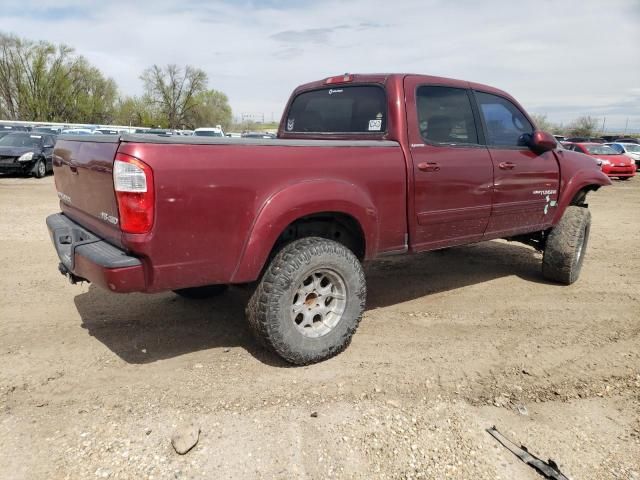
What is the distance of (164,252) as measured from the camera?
2680 mm

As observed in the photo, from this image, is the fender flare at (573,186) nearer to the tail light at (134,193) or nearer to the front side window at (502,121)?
the front side window at (502,121)

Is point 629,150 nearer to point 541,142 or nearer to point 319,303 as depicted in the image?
point 541,142

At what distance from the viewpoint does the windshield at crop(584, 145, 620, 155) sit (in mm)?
20109

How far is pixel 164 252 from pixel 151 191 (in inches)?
13.3

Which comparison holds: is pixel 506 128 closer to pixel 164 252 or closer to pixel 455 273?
pixel 455 273

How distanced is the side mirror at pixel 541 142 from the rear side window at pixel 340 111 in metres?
1.67

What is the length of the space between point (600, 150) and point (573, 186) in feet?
58.7

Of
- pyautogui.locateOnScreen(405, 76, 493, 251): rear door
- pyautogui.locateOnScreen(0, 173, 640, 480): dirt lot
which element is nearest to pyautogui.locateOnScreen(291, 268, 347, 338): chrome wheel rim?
pyautogui.locateOnScreen(0, 173, 640, 480): dirt lot

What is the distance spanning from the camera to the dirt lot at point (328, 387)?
95.0 inches

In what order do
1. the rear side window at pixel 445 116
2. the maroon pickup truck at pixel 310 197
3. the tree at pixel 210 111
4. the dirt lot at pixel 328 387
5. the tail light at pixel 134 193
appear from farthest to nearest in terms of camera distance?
the tree at pixel 210 111 → the rear side window at pixel 445 116 → the maroon pickup truck at pixel 310 197 → the tail light at pixel 134 193 → the dirt lot at pixel 328 387

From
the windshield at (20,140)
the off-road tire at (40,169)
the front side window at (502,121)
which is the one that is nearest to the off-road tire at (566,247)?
the front side window at (502,121)

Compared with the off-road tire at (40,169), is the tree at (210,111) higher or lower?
higher

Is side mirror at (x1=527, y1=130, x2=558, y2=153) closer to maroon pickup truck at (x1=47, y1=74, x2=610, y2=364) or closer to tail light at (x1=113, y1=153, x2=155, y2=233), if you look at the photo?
maroon pickup truck at (x1=47, y1=74, x2=610, y2=364)

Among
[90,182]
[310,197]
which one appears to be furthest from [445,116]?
[90,182]
